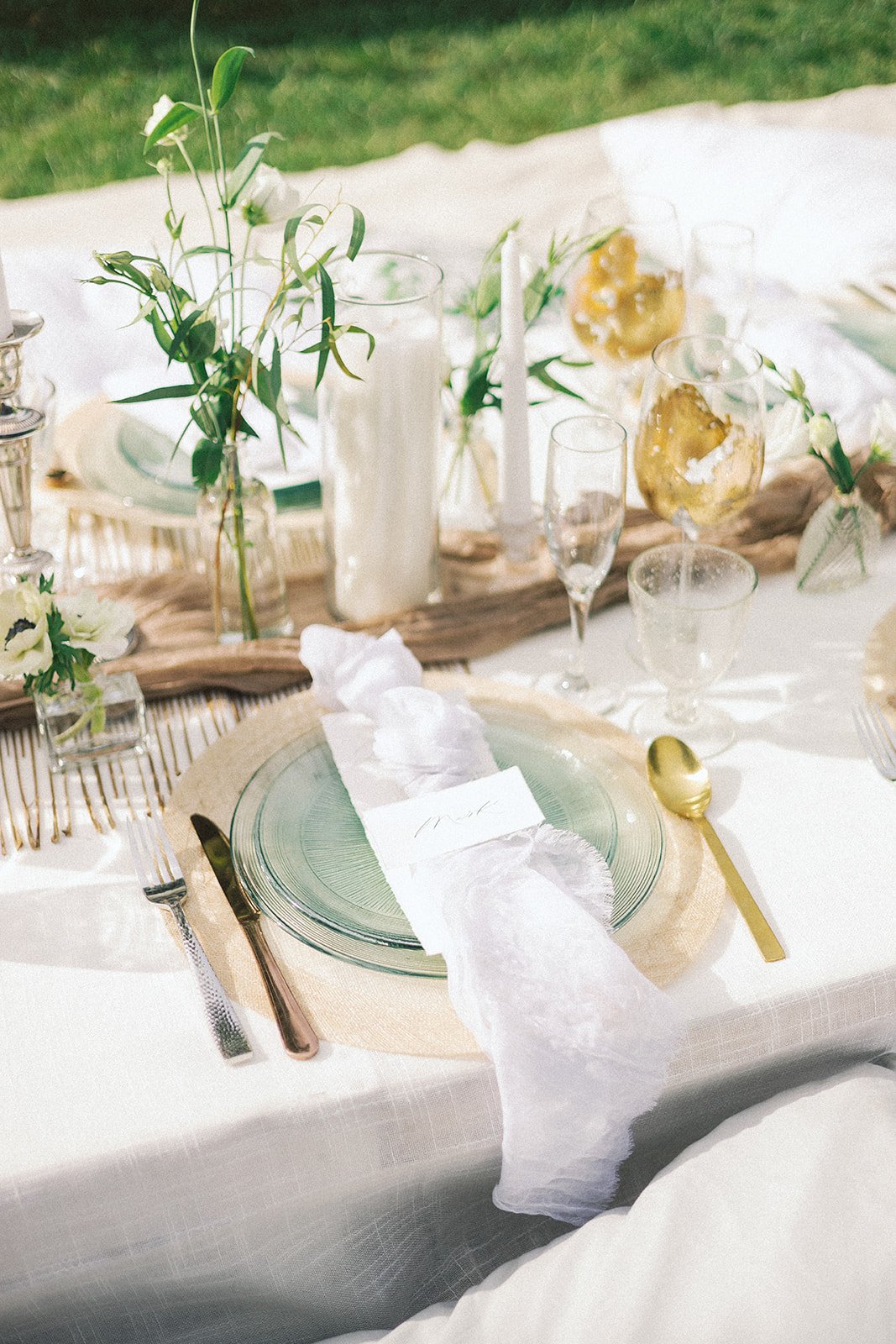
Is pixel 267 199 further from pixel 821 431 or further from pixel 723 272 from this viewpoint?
pixel 723 272

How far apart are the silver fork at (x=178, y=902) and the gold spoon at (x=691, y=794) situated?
0.35 meters

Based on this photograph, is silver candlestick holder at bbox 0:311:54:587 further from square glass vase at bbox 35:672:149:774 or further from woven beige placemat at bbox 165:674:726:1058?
woven beige placemat at bbox 165:674:726:1058

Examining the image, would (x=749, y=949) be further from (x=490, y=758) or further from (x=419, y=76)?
(x=419, y=76)

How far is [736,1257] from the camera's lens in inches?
28.4

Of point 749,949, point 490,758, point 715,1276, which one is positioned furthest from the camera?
point 490,758

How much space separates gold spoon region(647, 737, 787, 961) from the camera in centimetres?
89

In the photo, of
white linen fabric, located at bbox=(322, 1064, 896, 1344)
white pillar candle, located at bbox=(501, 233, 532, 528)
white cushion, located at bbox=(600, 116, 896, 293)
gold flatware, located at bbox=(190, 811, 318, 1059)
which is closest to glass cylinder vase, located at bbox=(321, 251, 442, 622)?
white pillar candle, located at bbox=(501, 233, 532, 528)

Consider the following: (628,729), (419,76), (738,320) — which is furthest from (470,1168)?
(419,76)

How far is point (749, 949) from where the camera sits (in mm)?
865

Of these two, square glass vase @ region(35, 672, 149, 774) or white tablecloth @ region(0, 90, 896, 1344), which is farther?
square glass vase @ region(35, 672, 149, 774)

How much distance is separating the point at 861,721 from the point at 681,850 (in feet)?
0.76

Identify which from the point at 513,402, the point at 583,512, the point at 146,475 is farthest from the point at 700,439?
→ the point at 146,475

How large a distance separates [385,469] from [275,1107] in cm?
58

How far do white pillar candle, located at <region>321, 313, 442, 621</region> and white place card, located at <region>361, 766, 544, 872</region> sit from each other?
0.98 ft
